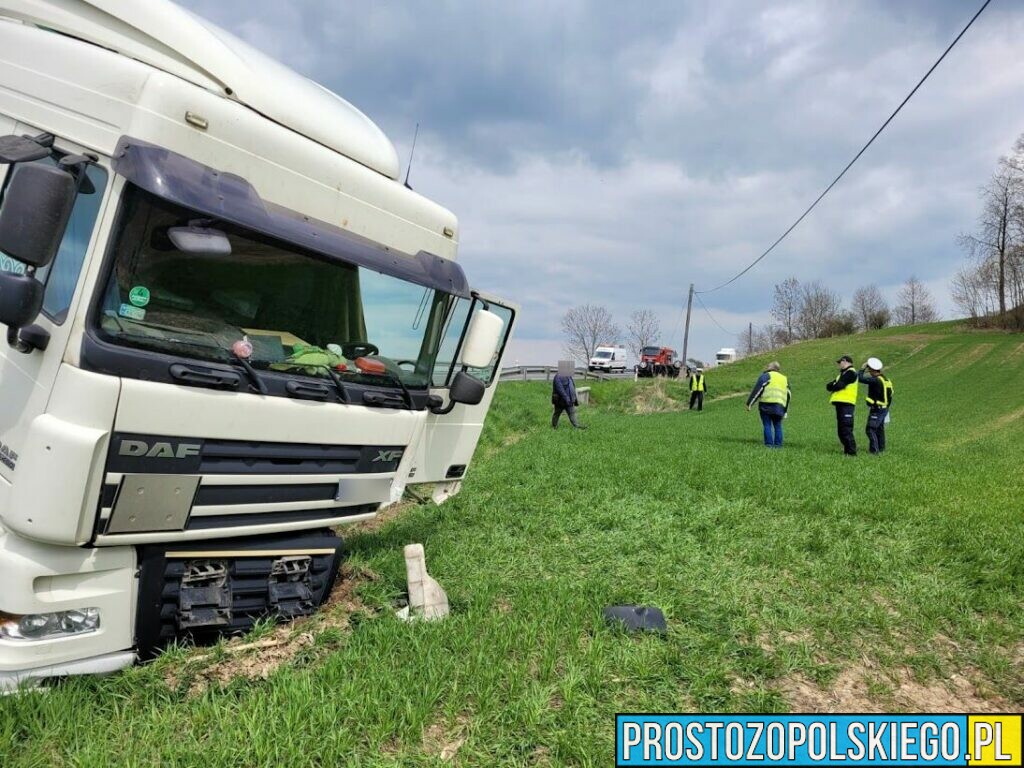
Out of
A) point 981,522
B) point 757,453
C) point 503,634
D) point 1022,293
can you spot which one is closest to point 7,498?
point 503,634

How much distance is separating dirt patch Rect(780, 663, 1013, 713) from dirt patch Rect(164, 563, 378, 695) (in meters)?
2.74

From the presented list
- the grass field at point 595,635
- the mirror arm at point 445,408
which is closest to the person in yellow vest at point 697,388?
the grass field at point 595,635

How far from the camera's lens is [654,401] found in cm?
2939

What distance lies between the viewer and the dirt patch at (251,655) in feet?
11.7

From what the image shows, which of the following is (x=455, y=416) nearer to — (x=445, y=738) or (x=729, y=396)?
(x=445, y=738)

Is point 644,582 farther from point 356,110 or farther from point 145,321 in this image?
point 356,110

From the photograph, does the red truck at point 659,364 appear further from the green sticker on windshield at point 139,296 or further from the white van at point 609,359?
the green sticker on windshield at point 139,296

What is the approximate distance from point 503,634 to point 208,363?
7.54 feet

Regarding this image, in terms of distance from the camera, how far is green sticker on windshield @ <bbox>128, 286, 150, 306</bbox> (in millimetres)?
3314

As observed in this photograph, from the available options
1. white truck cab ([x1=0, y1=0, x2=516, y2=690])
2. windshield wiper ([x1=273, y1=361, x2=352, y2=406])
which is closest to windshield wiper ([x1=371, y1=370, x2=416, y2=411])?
white truck cab ([x1=0, y1=0, x2=516, y2=690])

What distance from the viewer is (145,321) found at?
3342 millimetres

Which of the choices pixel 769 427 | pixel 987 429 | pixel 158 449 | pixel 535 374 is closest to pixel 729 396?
pixel 535 374

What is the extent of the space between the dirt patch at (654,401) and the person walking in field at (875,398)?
15400 millimetres

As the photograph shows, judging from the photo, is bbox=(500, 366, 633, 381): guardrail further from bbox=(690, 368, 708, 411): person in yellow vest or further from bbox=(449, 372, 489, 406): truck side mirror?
bbox=(449, 372, 489, 406): truck side mirror
